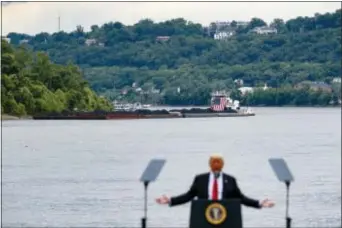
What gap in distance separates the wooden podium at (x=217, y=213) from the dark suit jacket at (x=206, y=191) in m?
0.13

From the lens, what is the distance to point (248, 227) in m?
28.5

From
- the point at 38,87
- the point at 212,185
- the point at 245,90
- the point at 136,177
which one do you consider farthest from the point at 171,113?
the point at 212,185

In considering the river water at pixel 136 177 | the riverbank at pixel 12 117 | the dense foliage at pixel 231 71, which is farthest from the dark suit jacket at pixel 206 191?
the dense foliage at pixel 231 71

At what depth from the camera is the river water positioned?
1217 inches

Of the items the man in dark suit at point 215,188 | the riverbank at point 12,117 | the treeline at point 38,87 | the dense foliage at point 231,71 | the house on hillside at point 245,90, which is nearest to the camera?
the man in dark suit at point 215,188

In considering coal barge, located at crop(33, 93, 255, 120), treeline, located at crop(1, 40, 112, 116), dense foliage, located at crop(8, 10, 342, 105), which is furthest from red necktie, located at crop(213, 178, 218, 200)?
dense foliage, located at crop(8, 10, 342, 105)

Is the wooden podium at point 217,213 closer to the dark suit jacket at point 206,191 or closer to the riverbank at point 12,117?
the dark suit jacket at point 206,191

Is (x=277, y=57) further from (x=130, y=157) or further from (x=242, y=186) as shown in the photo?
(x=242, y=186)

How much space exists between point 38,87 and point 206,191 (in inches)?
4048

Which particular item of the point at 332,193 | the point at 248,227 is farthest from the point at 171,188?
the point at 248,227

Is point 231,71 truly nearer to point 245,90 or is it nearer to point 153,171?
point 245,90

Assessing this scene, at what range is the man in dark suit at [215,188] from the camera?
52.0 ft

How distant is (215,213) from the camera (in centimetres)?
1590

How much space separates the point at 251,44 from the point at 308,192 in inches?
5870
